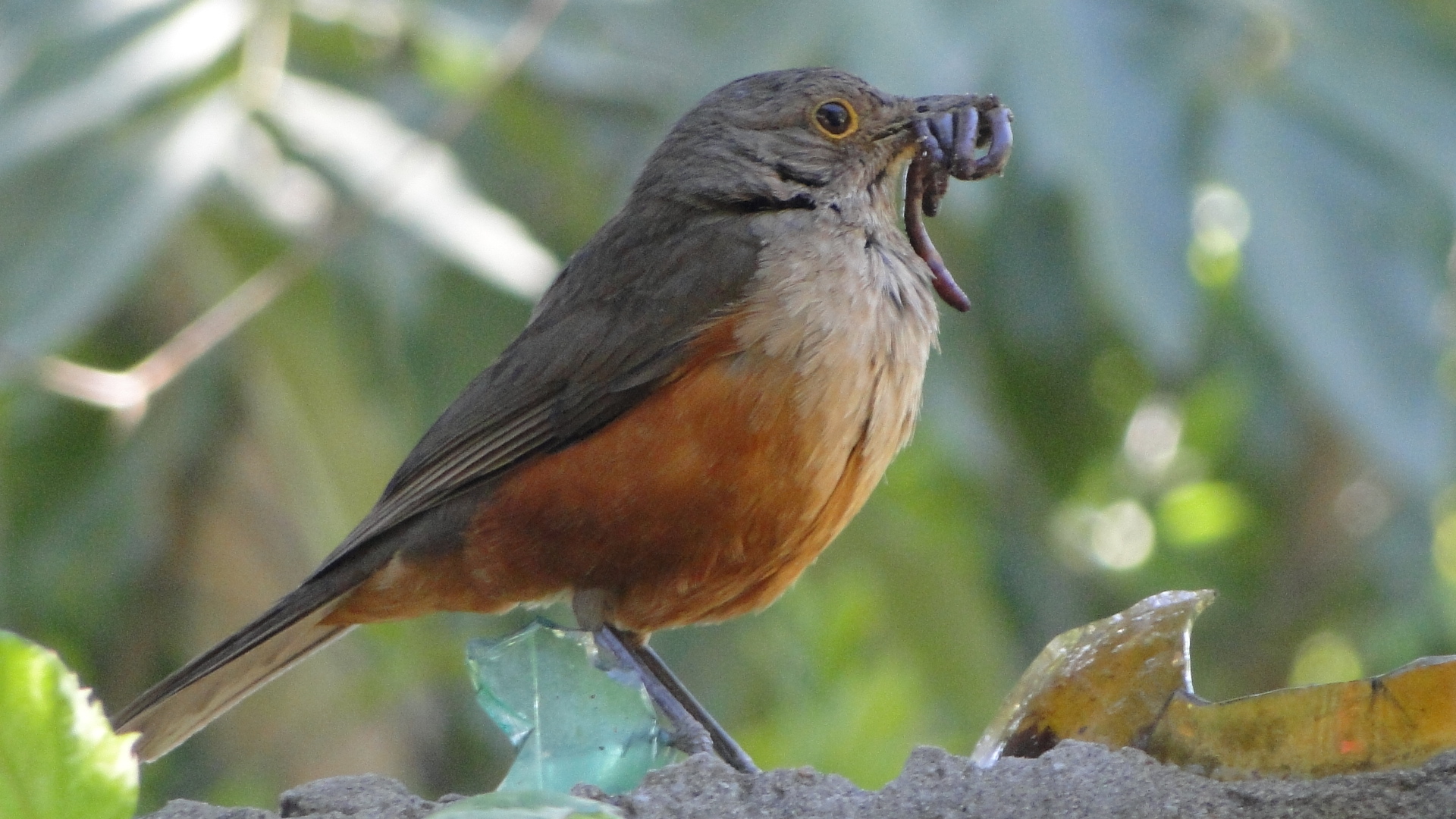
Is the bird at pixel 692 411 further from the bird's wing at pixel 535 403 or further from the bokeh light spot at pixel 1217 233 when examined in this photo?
the bokeh light spot at pixel 1217 233

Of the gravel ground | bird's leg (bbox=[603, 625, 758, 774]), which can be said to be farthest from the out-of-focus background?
the gravel ground

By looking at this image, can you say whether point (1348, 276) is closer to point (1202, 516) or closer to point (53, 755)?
point (53, 755)

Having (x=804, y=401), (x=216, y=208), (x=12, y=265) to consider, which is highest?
(x=216, y=208)

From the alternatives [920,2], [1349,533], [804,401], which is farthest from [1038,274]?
[1349,533]

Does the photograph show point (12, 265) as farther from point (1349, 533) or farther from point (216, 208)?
point (1349, 533)

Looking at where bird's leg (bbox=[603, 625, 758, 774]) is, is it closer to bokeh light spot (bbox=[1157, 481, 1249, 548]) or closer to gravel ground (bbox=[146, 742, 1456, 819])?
gravel ground (bbox=[146, 742, 1456, 819])

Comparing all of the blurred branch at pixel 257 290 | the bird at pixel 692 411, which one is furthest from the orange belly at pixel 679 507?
the blurred branch at pixel 257 290

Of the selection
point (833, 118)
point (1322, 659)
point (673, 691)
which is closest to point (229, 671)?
point (673, 691)
